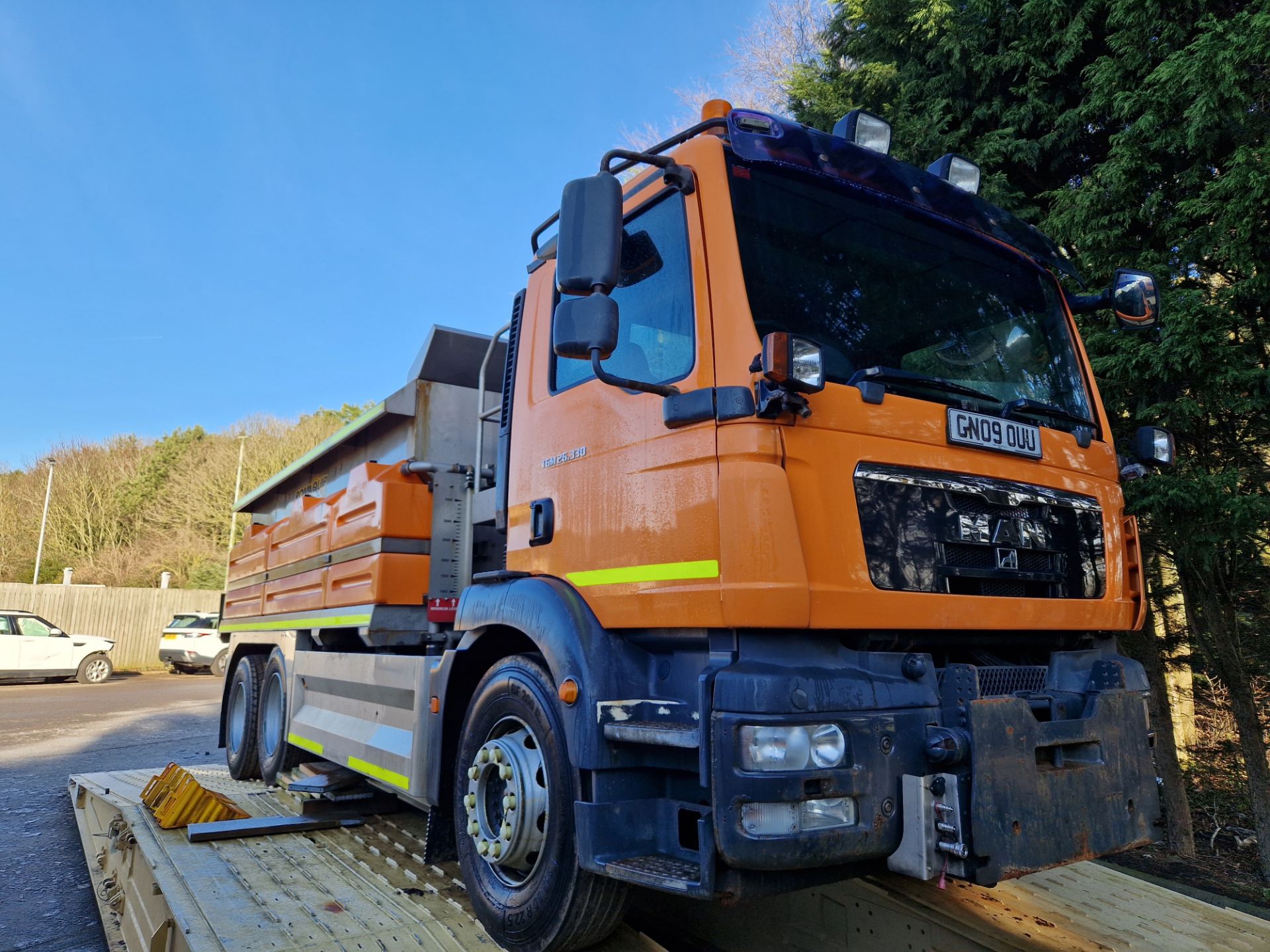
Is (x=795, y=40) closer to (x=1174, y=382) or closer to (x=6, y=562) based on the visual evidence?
(x=1174, y=382)

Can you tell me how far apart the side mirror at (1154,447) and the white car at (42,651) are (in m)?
20.0

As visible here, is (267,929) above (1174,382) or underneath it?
underneath

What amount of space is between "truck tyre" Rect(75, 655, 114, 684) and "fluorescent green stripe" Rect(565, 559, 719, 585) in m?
19.3

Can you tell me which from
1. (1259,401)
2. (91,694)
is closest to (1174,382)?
(1259,401)

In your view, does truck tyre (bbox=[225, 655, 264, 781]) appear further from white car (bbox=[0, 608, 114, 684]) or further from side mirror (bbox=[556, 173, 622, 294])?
white car (bbox=[0, 608, 114, 684])

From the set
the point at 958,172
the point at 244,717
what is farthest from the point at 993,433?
the point at 244,717

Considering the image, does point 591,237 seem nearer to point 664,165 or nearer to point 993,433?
point 664,165

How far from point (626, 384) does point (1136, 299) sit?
8.34 feet

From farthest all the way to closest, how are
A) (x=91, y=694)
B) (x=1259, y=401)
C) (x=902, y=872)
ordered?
(x=91, y=694) → (x=1259, y=401) → (x=902, y=872)

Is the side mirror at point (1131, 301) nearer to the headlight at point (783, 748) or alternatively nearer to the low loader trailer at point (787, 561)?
the low loader trailer at point (787, 561)

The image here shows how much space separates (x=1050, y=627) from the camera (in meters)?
3.00

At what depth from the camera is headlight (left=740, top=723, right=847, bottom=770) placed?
89.4 inches

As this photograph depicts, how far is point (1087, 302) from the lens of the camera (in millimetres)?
3883

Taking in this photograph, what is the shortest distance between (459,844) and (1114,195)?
5715mm
